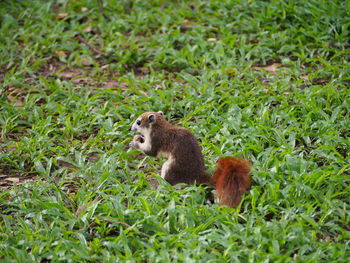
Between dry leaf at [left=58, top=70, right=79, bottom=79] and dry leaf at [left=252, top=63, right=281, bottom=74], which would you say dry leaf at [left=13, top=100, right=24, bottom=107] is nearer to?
dry leaf at [left=58, top=70, right=79, bottom=79]

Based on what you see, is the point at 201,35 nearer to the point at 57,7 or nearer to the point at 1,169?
the point at 57,7

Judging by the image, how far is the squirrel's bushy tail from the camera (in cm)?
382

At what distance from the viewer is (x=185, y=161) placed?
164 inches

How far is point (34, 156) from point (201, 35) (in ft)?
10.7

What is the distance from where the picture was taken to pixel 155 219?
3.73 metres

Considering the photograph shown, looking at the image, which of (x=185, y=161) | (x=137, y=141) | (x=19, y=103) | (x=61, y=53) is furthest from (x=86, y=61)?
(x=185, y=161)

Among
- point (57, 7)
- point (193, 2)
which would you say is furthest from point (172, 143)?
point (57, 7)

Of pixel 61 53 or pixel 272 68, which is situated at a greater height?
pixel 272 68

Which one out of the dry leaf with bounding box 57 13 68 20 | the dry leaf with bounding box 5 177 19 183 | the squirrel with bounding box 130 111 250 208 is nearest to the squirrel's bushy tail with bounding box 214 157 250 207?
the squirrel with bounding box 130 111 250 208

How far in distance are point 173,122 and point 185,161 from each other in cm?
136

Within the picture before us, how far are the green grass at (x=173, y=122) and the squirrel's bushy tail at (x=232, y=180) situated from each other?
0.10 metres

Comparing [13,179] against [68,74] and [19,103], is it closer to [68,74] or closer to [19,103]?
[19,103]

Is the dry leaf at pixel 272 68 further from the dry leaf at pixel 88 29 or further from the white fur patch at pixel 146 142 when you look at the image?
the dry leaf at pixel 88 29

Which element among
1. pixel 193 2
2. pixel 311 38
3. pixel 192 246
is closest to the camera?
pixel 192 246
